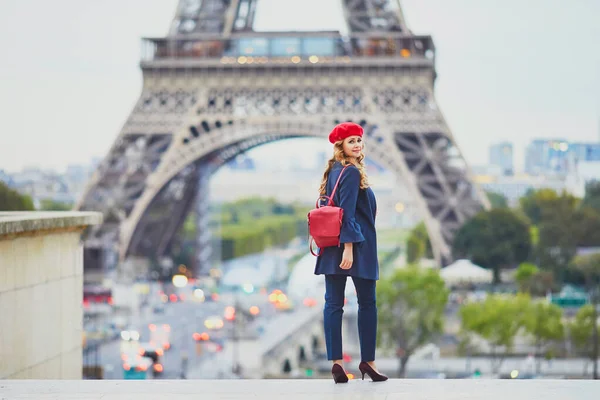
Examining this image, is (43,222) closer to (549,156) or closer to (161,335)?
(161,335)

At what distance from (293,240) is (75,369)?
283 ft

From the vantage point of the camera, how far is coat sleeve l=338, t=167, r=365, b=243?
7777 millimetres

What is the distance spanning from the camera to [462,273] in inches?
1731

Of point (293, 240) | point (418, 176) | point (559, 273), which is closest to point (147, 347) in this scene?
point (418, 176)

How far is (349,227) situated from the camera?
25.5 ft

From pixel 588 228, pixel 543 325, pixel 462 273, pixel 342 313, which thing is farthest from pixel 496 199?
pixel 342 313

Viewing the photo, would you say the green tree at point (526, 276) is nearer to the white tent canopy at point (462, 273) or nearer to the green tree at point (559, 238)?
the white tent canopy at point (462, 273)

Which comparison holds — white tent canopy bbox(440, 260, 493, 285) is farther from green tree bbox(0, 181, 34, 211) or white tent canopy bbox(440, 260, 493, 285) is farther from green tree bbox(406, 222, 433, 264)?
green tree bbox(406, 222, 433, 264)

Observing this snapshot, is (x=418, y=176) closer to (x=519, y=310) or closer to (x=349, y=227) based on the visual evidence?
(x=519, y=310)

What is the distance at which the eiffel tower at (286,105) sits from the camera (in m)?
40.5

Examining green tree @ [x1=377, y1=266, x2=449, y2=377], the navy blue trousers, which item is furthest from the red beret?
green tree @ [x1=377, y1=266, x2=449, y2=377]
